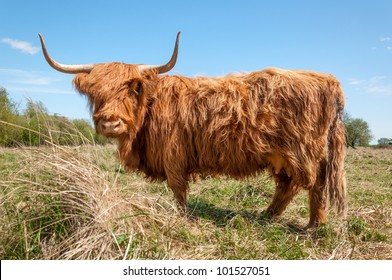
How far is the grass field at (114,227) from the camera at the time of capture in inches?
102

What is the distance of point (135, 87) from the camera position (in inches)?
143

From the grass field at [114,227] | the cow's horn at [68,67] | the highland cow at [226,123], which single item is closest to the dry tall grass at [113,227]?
the grass field at [114,227]

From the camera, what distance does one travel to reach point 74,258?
2.48m

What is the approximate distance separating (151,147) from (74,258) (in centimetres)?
156

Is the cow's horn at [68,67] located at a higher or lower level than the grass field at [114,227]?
higher

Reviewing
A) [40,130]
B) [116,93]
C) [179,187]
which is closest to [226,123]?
[179,187]

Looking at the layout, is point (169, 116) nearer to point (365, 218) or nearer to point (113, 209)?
point (113, 209)

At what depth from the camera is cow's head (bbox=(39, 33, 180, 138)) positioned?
3.38 m

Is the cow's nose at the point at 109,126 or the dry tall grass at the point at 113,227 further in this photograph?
the cow's nose at the point at 109,126

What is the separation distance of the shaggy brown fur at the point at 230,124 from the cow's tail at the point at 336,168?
0.01 meters

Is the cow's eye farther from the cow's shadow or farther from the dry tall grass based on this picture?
the cow's shadow

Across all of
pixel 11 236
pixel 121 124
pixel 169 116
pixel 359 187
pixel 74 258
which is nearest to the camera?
pixel 74 258

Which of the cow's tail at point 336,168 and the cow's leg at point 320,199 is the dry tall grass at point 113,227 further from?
the cow's tail at point 336,168
